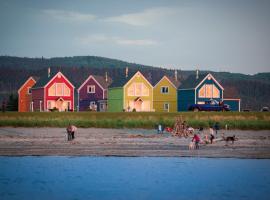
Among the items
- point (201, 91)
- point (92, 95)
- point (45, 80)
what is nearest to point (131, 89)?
point (92, 95)

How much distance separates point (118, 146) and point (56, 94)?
49.9 meters

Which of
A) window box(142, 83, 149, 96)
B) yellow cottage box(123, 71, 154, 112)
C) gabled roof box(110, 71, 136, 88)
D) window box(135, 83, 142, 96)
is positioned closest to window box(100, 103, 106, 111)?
gabled roof box(110, 71, 136, 88)

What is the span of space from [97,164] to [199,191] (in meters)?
9.48

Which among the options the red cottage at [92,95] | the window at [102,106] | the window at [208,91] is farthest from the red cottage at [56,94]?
the window at [208,91]

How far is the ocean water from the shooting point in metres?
27.3

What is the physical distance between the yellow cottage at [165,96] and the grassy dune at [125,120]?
2040 centimetres

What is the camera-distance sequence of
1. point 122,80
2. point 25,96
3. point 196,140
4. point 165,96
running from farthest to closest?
point 25,96 < point 165,96 < point 122,80 < point 196,140

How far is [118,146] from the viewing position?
43750 millimetres

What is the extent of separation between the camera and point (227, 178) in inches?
1258

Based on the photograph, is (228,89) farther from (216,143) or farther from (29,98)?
(216,143)

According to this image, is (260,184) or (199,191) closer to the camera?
(199,191)

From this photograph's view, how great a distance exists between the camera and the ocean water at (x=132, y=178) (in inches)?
1075

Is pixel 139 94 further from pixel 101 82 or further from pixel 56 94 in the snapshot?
pixel 56 94

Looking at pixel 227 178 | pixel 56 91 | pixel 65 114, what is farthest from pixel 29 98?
pixel 227 178
